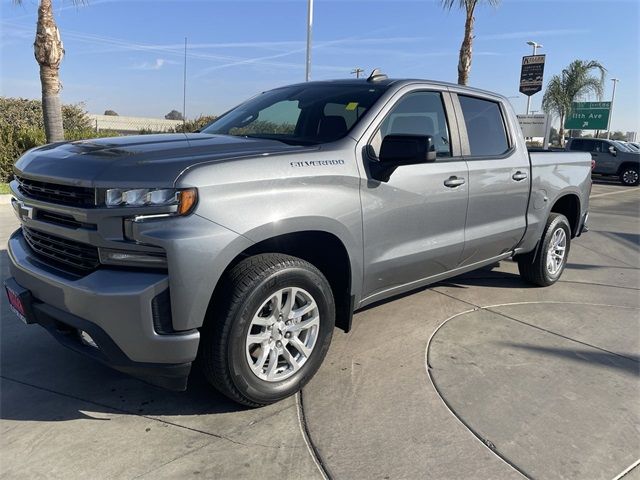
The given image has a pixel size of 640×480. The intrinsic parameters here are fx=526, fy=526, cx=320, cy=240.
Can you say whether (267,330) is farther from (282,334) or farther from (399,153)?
(399,153)

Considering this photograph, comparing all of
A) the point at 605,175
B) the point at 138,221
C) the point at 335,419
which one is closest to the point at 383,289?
the point at 335,419

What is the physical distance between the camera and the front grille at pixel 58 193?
102 inches

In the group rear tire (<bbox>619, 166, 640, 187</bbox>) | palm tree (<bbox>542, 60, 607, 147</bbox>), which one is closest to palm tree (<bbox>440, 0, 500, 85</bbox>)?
rear tire (<bbox>619, 166, 640, 187</bbox>)

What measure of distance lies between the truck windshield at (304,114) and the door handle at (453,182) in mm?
817

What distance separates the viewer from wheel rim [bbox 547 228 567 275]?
5.52 m

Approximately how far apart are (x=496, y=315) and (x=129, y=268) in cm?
333

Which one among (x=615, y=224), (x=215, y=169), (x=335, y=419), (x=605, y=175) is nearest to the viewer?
Answer: (x=215, y=169)

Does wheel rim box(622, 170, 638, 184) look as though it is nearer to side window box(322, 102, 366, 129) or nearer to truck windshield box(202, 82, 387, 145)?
truck windshield box(202, 82, 387, 145)

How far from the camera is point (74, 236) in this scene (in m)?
2.64

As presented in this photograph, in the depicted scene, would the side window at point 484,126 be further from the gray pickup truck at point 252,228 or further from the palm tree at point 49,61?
the palm tree at point 49,61

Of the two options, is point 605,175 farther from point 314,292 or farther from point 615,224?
point 314,292

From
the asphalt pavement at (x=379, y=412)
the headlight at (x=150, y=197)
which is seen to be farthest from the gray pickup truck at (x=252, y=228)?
the asphalt pavement at (x=379, y=412)

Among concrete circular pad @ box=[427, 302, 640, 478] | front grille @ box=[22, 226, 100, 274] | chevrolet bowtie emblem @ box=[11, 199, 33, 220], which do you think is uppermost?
chevrolet bowtie emblem @ box=[11, 199, 33, 220]

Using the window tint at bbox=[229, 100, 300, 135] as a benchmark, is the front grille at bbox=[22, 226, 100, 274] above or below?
below
